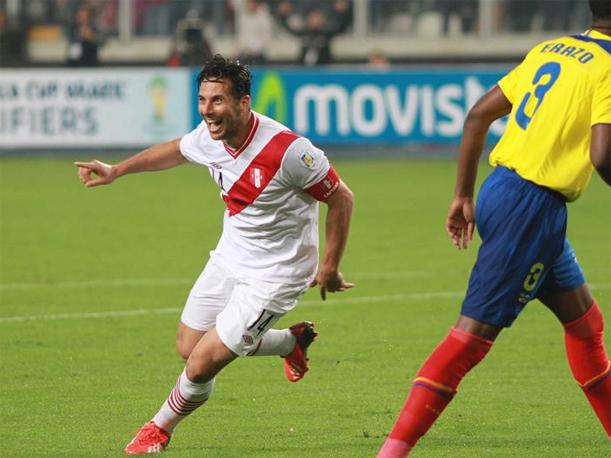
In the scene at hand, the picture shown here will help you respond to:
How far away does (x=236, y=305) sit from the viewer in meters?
6.27

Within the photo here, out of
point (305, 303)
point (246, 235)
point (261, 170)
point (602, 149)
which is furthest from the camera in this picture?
point (305, 303)

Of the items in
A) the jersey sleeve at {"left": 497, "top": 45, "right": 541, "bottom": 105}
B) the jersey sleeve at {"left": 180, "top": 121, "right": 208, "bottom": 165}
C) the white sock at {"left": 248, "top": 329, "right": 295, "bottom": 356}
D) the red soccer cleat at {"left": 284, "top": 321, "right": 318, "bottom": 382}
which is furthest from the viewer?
the red soccer cleat at {"left": 284, "top": 321, "right": 318, "bottom": 382}

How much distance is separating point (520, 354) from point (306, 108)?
13.5 meters

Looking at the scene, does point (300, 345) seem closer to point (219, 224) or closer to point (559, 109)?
point (559, 109)

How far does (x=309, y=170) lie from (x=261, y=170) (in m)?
0.23

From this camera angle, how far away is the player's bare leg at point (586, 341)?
586cm

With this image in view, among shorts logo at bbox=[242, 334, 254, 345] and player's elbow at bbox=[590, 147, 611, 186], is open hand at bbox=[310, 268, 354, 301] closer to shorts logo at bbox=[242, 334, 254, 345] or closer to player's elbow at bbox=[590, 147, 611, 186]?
shorts logo at bbox=[242, 334, 254, 345]

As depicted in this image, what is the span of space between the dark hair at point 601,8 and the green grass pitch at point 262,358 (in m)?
1.98

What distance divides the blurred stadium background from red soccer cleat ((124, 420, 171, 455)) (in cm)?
10

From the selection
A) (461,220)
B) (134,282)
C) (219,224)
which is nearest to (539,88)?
(461,220)

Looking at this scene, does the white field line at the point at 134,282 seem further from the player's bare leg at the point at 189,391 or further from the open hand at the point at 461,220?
the open hand at the point at 461,220

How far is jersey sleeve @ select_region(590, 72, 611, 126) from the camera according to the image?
17.3ft

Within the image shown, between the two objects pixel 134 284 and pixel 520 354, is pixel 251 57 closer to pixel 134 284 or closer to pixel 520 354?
pixel 134 284

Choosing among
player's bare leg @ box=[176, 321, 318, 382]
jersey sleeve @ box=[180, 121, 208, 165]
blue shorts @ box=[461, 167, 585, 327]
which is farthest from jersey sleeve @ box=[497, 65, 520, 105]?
player's bare leg @ box=[176, 321, 318, 382]
